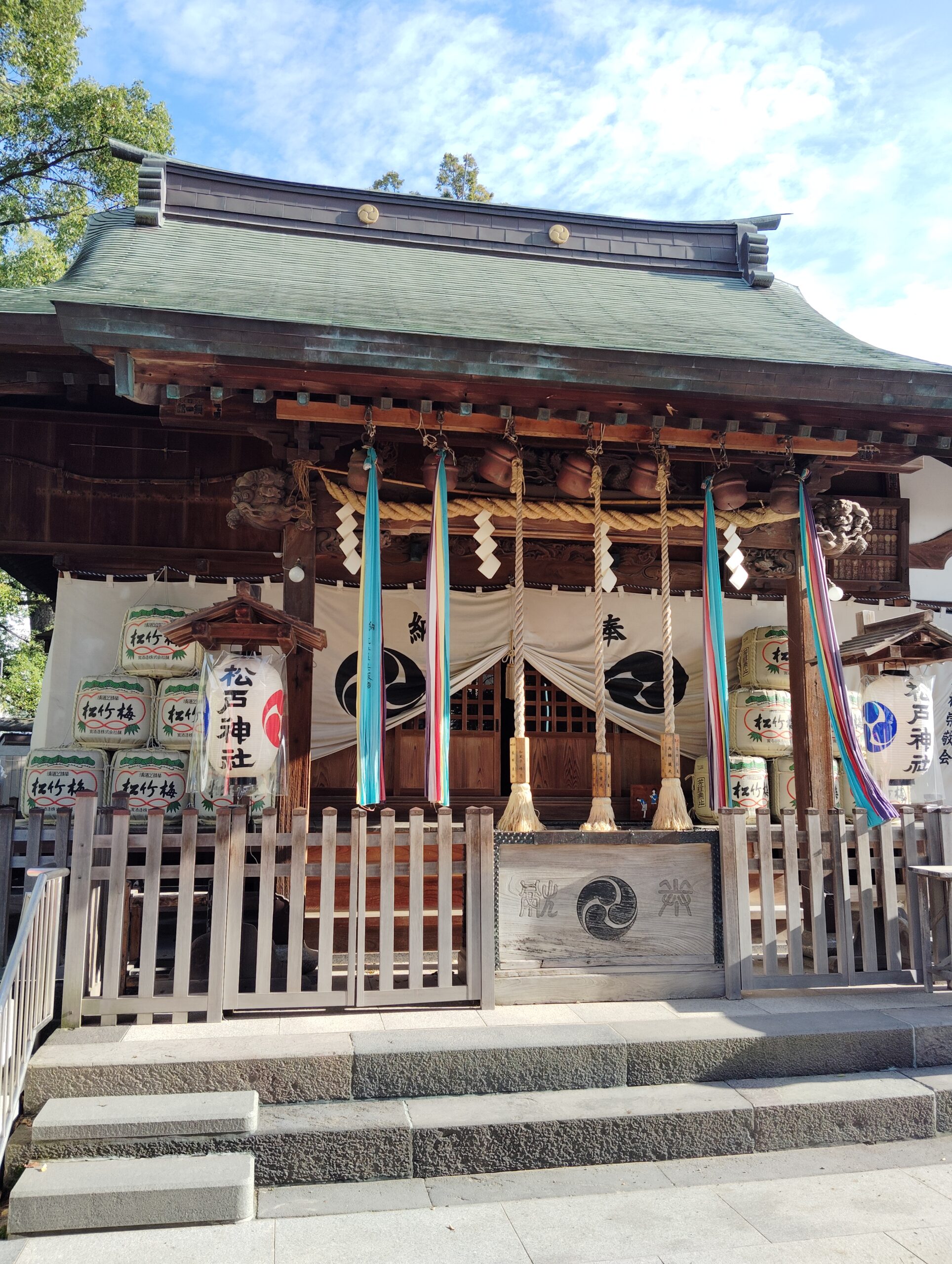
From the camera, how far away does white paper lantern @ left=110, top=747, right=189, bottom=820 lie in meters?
7.67

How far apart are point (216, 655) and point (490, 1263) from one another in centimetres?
373

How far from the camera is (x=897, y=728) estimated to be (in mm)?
6492

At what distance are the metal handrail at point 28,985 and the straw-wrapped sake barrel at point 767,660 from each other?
6671 mm

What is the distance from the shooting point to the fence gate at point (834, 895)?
209 inches

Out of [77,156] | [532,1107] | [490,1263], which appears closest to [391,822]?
[532,1107]

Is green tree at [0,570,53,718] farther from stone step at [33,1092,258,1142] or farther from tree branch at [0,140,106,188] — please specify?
stone step at [33,1092,258,1142]

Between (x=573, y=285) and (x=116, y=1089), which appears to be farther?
(x=573, y=285)

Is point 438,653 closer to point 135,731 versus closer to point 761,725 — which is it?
point 135,731

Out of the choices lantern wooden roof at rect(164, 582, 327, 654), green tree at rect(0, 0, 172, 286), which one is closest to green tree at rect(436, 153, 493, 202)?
green tree at rect(0, 0, 172, 286)

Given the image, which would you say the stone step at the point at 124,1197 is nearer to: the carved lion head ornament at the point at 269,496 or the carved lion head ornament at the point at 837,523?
the carved lion head ornament at the point at 269,496

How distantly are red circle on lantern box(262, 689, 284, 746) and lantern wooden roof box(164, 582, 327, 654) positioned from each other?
35cm

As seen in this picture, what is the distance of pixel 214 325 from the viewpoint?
18.0 ft

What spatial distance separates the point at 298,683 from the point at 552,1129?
11.6 ft

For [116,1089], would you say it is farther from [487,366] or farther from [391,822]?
[487,366]
